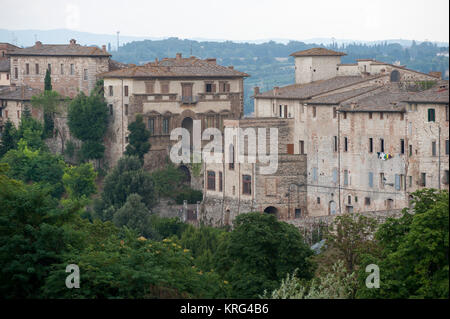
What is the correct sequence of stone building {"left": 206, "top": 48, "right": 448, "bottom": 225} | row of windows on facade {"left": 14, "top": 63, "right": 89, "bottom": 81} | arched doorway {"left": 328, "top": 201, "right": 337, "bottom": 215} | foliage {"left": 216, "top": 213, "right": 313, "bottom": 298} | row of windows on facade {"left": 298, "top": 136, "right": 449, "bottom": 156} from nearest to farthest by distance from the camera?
foliage {"left": 216, "top": 213, "right": 313, "bottom": 298} → row of windows on facade {"left": 298, "top": 136, "right": 449, "bottom": 156} → stone building {"left": 206, "top": 48, "right": 448, "bottom": 225} → arched doorway {"left": 328, "top": 201, "right": 337, "bottom": 215} → row of windows on facade {"left": 14, "top": 63, "right": 89, "bottom": 81}

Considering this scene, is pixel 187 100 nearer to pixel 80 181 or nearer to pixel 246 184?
pixel 80 181

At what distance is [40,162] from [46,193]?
3712 cm

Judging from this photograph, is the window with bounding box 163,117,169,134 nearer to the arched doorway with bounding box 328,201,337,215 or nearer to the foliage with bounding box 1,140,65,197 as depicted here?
the foliage with bounding box 1,140,65,197

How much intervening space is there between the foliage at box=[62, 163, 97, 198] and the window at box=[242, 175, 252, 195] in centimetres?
1307

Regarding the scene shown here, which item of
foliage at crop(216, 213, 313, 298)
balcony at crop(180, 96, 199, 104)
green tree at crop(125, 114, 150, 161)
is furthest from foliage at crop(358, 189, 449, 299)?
balcony at crop(180, 96, 199, 104)

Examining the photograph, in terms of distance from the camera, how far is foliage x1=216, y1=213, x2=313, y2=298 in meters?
41.7

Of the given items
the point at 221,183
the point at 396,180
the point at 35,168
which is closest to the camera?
the point at 396,180

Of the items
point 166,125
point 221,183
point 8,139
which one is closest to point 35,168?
point 8,139

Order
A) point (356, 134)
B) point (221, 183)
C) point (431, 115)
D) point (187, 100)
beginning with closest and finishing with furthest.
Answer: point (431, 115) < point (356, 134) < point (221, 183) < point (187, 100)

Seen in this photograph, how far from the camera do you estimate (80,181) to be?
75.5 metres

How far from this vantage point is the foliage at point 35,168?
3017 inches

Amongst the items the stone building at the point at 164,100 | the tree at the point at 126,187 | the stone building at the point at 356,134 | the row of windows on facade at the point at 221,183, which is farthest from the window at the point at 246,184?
the stone building at the point at 164,100

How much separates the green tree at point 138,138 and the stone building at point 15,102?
10290 millimetres

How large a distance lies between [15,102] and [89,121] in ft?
29.3
